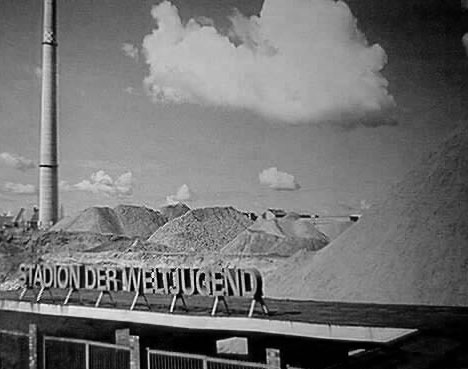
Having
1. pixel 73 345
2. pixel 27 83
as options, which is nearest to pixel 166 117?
pixel 27 83

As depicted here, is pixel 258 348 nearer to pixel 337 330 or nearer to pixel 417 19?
pixel 337 330

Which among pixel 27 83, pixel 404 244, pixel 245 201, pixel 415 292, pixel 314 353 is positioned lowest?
pixel 314 353

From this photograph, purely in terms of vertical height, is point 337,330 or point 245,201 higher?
point 245,201

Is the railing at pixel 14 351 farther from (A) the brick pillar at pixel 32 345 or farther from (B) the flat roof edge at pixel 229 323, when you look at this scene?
(B) the flat roof edge at pixel 229 323

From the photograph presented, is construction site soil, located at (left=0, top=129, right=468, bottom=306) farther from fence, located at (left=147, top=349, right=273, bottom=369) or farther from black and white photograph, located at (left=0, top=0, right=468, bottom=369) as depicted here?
fence, located at (left=147, top=349, right=273, bottom=369)

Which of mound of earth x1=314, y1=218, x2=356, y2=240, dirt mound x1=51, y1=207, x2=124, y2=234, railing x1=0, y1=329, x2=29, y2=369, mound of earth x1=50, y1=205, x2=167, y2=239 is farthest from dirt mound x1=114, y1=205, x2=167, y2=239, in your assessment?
mound of earth x1=314, y1=218, x2=356, y2=240

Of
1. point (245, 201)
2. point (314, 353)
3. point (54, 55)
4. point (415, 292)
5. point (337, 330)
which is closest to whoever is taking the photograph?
point (337, 330)

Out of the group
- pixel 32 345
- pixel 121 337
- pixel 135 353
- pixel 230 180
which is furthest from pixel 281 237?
pixel 32 345

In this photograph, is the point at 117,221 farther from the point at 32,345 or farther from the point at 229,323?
the point at 229,323
